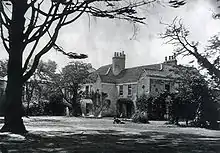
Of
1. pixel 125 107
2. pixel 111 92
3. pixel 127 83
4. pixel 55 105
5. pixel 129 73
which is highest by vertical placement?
pixel 129 73

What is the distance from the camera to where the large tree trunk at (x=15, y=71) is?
1864cm

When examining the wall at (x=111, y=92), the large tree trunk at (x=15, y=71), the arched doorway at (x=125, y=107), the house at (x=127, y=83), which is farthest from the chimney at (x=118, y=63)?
the large tree trunk at (x=15, y=71)

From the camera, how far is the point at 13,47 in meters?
18.7

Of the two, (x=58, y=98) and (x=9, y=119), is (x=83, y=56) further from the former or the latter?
(x=58, y=98)

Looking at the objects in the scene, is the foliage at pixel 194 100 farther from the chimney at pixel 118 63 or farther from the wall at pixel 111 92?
the chimney at pixel 118 63

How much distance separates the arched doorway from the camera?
60094 millimetres

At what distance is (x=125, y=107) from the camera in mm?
61500

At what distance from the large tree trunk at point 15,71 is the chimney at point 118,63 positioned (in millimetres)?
49864

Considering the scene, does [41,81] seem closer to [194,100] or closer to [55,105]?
[55,105]

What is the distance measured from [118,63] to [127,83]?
25.2 ft

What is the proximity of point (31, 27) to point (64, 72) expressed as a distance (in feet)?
137

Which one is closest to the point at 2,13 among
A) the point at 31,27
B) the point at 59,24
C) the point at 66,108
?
the point at 31,27

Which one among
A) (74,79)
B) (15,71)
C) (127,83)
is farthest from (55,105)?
(15,71)

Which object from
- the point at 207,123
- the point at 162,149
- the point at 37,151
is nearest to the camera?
the point at 37,151
